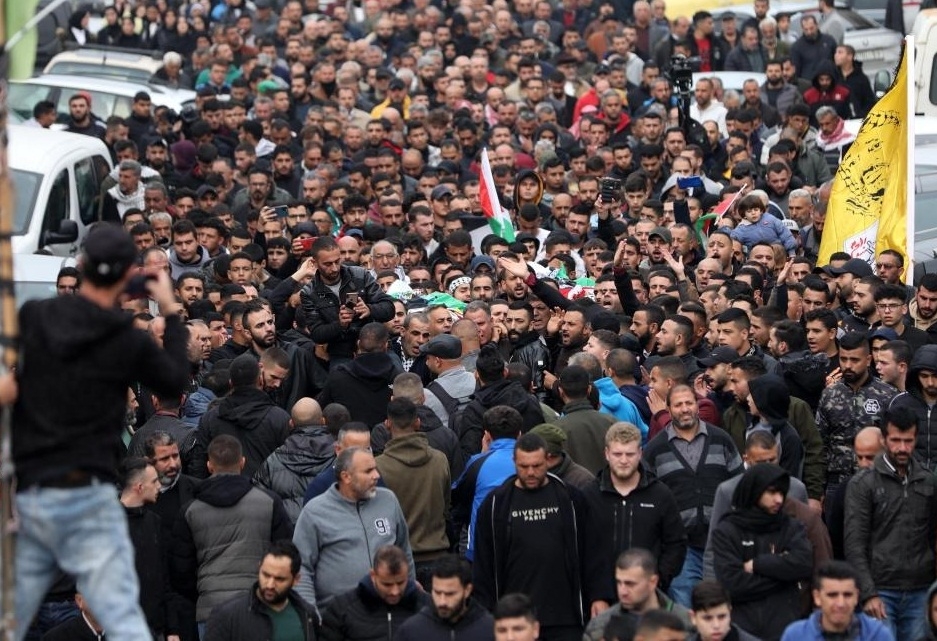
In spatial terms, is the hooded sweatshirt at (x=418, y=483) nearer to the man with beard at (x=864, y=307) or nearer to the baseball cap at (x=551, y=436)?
the baseball cap at (x=551, y=436)

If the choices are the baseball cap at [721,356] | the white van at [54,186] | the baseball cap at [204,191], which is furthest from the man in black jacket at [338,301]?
the baseball cap at [204,191]

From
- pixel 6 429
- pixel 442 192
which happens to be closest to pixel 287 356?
pixel 442 192

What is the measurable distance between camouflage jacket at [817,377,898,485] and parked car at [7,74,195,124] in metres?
13.5

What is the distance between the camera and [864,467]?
43.2 ft

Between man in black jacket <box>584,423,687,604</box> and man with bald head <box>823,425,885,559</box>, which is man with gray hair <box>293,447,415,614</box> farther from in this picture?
man with bald head <box>823,425,885,559</box>

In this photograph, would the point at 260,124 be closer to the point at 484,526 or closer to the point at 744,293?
the point at 744,293

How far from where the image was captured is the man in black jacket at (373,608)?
1216cm

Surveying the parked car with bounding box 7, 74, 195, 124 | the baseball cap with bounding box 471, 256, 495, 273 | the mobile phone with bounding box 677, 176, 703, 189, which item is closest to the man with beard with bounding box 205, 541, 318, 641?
the baseball cap with bounding box 471, 256, 495, 273

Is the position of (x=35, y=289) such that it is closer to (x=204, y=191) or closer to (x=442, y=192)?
(x=204, y=191)

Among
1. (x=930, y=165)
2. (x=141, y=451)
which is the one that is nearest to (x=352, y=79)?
(x=930, y=165)

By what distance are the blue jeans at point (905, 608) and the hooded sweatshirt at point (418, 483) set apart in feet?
8.88

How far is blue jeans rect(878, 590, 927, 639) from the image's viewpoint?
1287cm

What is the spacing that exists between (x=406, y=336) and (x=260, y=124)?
352 inches

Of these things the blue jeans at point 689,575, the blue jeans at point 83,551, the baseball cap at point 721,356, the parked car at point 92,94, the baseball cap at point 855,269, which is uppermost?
the blue jeans at point 83,551
